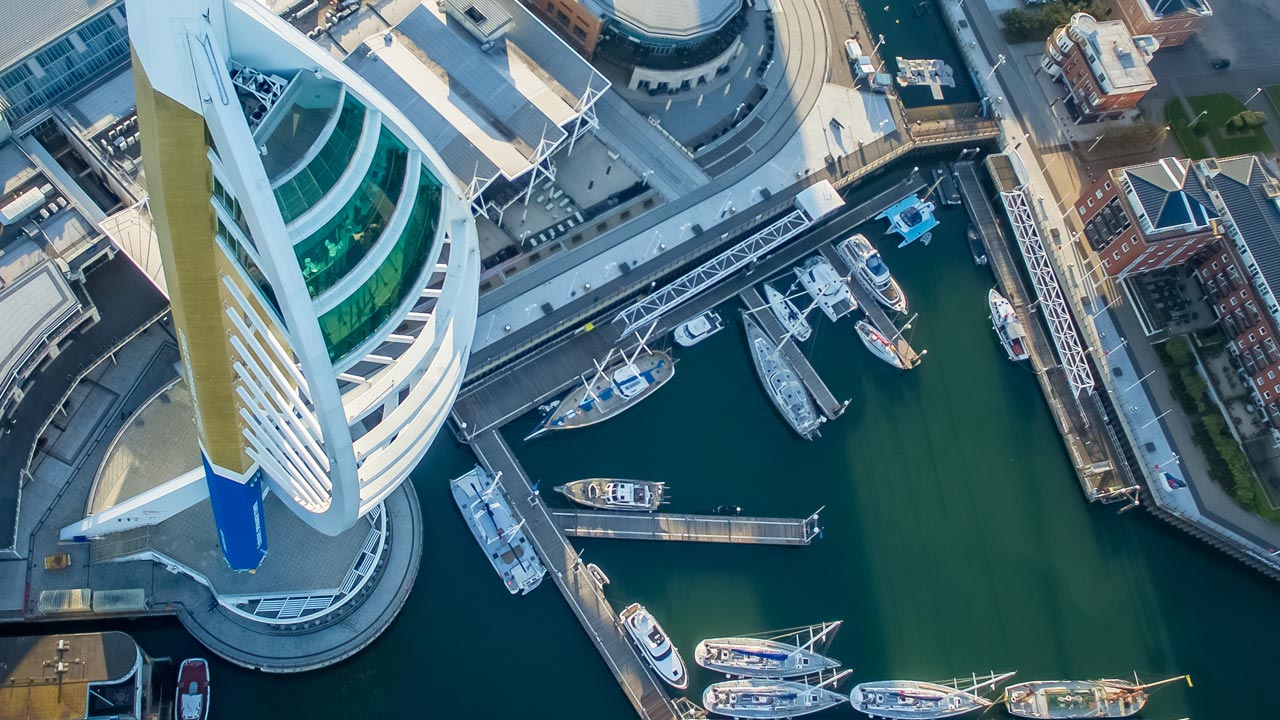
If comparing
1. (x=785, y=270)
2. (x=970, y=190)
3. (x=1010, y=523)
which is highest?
(x=970, y=190)

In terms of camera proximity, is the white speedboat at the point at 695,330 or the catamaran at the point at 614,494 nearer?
the catamaran at the point at 614,494

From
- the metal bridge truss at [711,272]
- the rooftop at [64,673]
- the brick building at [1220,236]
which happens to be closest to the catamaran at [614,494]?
the metal bridge truss at [711,272]

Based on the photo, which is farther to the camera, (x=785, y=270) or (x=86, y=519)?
(x=785, y=270)

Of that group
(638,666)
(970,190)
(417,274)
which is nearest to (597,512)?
(638,666)

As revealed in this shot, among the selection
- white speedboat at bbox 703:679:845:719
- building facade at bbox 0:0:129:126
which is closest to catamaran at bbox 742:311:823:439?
white speedboat at bbox 703:679:845:719

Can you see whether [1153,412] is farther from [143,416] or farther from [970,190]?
[143,416]

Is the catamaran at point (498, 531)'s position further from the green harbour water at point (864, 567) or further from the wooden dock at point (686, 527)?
the wooden dock at point (686, 527)
